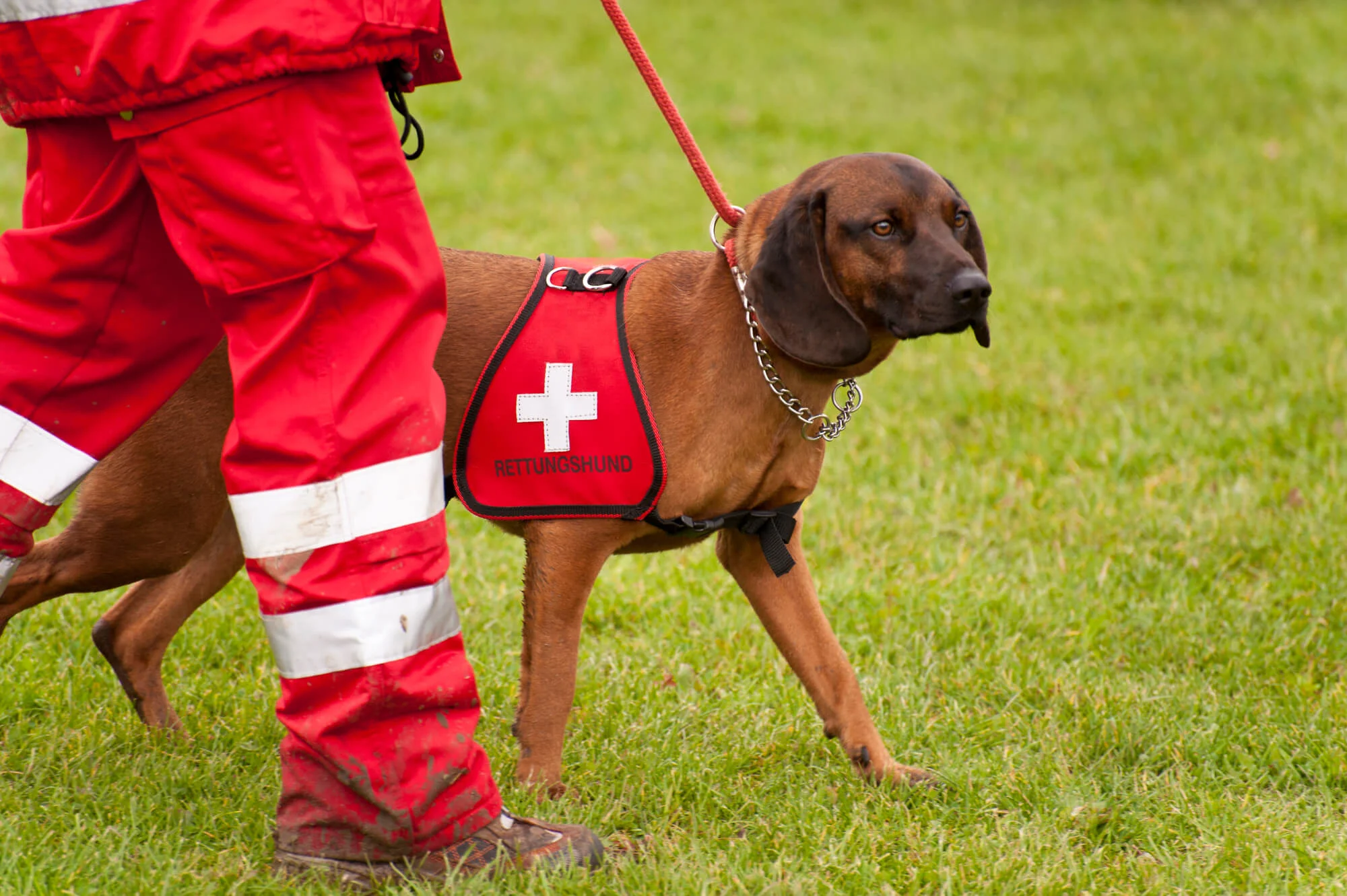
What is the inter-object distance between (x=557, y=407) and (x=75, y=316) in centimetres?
102

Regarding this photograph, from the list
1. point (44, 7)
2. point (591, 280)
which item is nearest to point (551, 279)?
point (591, 280)

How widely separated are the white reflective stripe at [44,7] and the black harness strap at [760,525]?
51.6 inches

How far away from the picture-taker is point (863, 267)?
3162 mm

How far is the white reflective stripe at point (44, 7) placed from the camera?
7.45 feet

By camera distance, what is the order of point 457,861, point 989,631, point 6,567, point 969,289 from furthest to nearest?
point 989,631
point 969,289
point 6,567
point 457,861

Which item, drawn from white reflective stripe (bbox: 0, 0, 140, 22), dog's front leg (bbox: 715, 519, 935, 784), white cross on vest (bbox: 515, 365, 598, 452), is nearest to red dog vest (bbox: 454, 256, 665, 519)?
white cross on vest (bbox: 515, 365, 598, 452)

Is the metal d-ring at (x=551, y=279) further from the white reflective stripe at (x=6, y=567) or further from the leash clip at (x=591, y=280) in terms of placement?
the white reflective stripe at (x=6, y=567)

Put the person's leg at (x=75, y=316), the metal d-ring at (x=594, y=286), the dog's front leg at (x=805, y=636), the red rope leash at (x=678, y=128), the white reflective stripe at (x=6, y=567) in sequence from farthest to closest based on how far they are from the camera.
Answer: the dog's front leg at (x=805, y=636) → the metal d-ring at (x=594, y=286) → the red rope leash at (x=678, y=128) → the white reflective stripe at (x=6, y=567) → the person's leg at (x=75, y=316)

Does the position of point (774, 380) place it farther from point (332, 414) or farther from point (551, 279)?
point (332, 414)

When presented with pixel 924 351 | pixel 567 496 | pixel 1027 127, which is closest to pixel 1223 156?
pixel 1027 127

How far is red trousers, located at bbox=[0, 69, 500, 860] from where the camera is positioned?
2.35 metres

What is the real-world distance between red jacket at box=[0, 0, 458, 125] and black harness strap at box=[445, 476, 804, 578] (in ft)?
3.87

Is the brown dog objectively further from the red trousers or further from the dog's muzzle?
the red trousers

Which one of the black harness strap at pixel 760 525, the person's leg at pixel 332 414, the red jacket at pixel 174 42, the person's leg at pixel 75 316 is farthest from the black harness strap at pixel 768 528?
the red jacket at pixel 174 42
